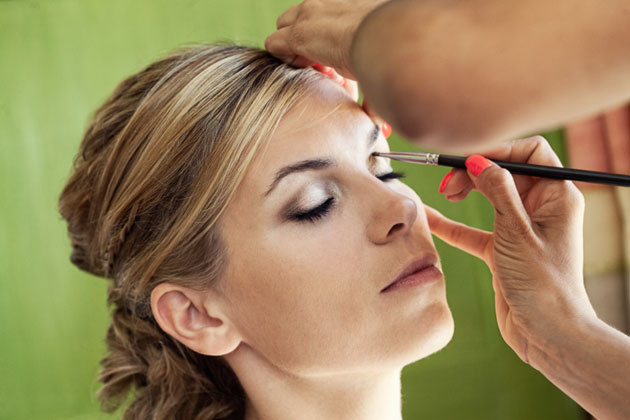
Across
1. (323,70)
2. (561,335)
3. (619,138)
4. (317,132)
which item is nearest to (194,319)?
(317,132)

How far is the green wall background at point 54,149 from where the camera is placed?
5.63 ft

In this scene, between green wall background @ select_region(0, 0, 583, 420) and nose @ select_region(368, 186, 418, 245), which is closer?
nose @ select_region(368, 186, 418, 245)

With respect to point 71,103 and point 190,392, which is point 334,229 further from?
point 71,103

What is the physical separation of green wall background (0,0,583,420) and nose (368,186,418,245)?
972 mm

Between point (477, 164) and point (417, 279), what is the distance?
0.21m

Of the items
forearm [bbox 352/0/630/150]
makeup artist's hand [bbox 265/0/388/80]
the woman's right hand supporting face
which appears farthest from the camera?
the woman's right hand supporting face

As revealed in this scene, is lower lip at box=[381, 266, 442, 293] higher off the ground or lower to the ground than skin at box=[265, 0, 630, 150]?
lower

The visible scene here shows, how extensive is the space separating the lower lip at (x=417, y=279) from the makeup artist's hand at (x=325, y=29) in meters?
0.34

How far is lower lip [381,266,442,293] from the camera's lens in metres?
1.02

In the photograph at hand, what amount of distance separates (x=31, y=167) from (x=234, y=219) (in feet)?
3.03

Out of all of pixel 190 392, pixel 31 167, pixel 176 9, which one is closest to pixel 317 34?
pixel 190 392

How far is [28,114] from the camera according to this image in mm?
1716

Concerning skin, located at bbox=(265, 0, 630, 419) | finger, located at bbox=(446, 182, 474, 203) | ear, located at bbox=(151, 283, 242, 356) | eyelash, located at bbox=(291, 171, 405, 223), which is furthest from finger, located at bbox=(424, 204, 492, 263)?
skin, located at bbox=(265, 0, 630, 419)

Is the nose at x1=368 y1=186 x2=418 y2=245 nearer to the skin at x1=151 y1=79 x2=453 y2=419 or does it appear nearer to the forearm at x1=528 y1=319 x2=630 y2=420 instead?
the skin at x1=151 y1=79 x2=453 y2=419
